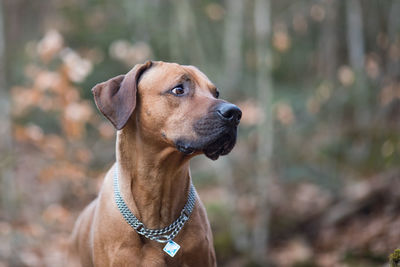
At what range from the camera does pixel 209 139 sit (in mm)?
3025

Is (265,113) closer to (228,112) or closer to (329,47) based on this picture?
(228,112)

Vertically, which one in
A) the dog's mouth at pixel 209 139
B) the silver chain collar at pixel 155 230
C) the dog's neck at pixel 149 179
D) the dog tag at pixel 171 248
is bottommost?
the dog tag at pixel 171 248

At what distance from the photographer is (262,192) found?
6.71m

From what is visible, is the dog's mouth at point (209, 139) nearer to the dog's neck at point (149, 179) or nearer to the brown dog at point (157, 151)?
the brown dog at point (157, 151)

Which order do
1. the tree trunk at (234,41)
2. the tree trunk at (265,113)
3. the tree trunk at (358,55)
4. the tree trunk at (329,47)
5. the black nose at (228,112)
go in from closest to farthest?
1. the black nose at (228,112)
2. the tree trunk at (265,113)
3. the tree trunk at (358,55)
4. the tree trunk at (234,41)
5. the tree trunk at (329,47)

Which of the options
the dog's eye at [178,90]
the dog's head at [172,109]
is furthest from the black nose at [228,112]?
the dog's eye at [178,90]

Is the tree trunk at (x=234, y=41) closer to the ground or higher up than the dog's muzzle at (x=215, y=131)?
higher up

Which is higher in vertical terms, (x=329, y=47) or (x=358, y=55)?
(x=329, y=47)

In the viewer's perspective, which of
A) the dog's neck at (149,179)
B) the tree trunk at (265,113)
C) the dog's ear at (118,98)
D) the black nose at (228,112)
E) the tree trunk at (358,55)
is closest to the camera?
the black nose at (228,112)

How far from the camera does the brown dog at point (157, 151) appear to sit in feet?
10.2

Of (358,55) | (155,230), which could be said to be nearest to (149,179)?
(155,230)

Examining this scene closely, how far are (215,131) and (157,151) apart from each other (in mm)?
506

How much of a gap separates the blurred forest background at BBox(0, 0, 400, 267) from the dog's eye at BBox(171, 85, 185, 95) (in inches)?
119

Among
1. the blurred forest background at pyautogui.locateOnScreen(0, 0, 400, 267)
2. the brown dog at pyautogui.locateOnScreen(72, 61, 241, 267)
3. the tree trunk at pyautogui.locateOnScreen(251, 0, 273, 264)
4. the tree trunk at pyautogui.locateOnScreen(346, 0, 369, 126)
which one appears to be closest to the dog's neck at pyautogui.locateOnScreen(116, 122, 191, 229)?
the brown dog at pyautogui.locateOnScreen(72, 61, 241, 267)
